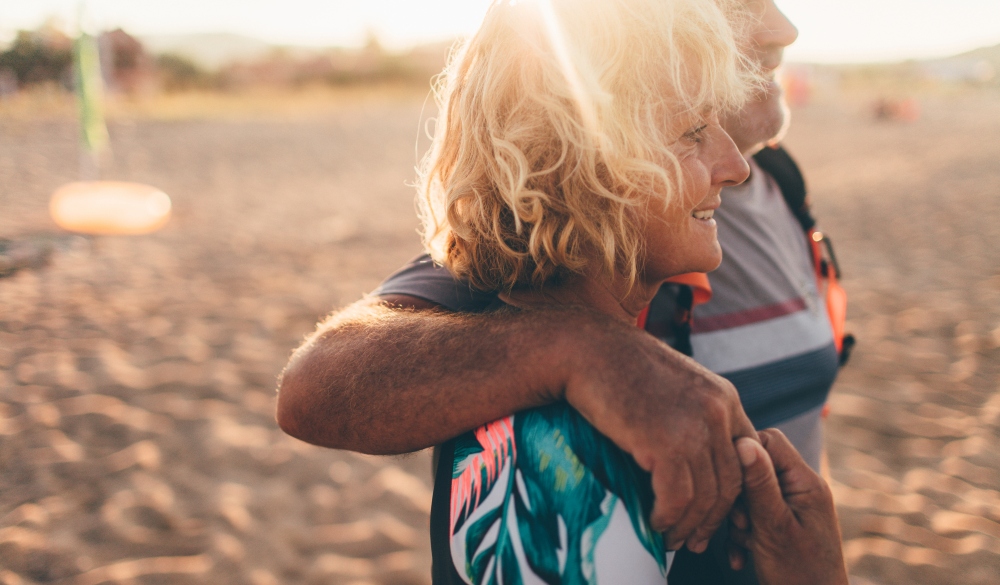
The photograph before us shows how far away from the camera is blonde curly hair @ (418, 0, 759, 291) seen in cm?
104

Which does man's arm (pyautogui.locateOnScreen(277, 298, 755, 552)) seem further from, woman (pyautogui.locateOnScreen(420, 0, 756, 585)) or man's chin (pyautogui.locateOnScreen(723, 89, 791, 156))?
man's chin (pyautogui.locateOnScreen(723, 89, 791, 156))

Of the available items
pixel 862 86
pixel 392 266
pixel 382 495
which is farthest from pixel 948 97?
pixel 382 495

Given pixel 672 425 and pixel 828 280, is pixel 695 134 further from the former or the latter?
pixel 828 280

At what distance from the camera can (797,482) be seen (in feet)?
3.30

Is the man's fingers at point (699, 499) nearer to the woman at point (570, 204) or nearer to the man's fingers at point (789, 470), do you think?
the woman at point (570, 204)

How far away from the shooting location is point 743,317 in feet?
5.04

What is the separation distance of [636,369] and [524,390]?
0.17 meters

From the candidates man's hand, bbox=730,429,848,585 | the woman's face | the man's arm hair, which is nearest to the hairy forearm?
the man's arm hair

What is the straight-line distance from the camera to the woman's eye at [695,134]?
1131 mm

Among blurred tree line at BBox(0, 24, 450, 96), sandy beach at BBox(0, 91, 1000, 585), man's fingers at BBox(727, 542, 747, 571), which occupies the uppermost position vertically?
blurred tree line at BBox(0, 24, 450, 96)

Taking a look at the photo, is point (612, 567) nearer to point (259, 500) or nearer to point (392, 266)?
point (259, 500)

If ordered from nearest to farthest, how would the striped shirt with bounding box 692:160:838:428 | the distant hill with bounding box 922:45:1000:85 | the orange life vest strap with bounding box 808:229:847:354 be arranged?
1. the striped shirt with bounding box 692:160:838:428
2. the orange life vest strap with bounding box 808:229:847:354
3. the distant hill with bounding box 922:45:1000:85

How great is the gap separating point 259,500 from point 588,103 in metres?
2.59

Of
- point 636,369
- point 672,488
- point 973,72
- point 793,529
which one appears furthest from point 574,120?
point 973,72
